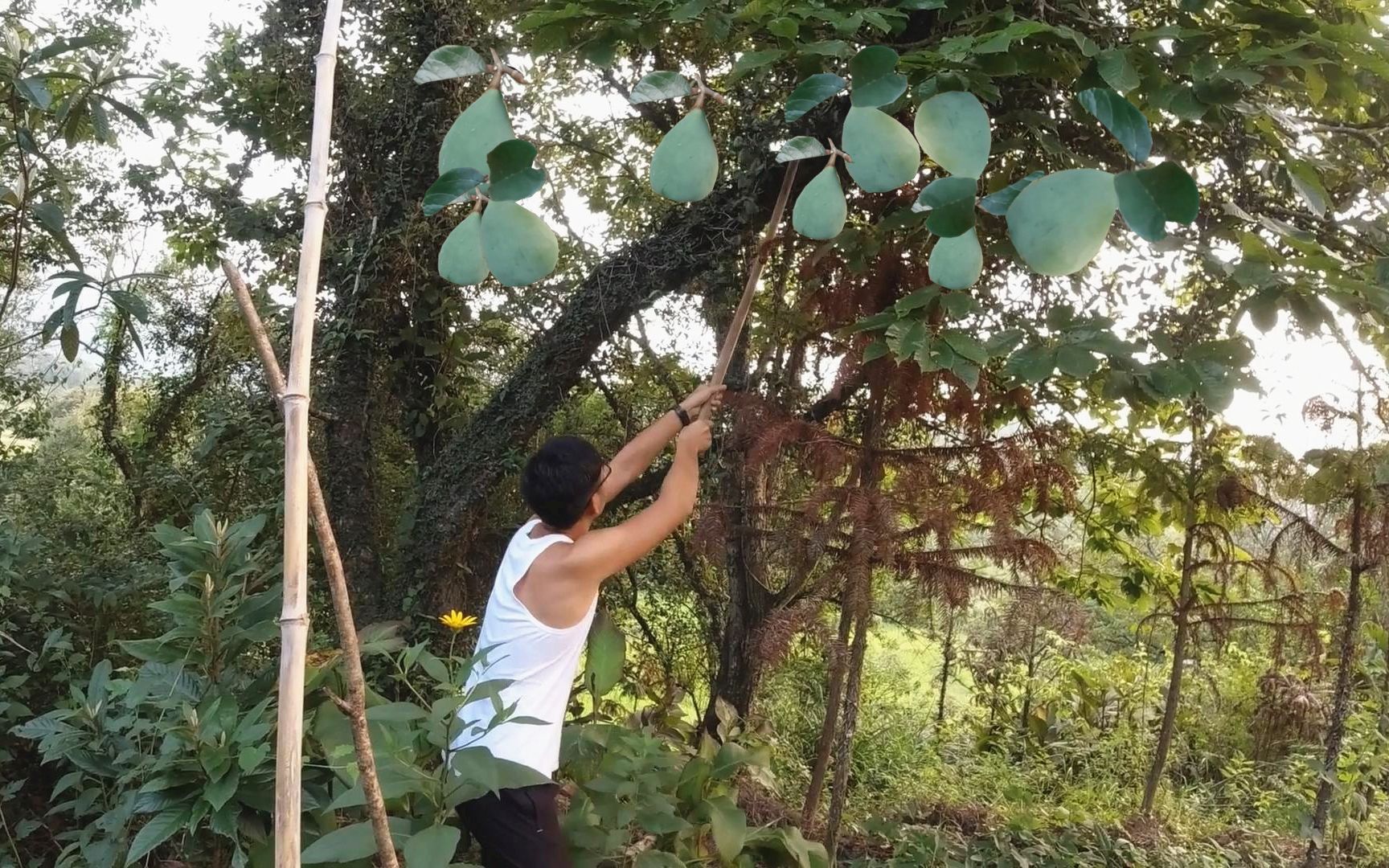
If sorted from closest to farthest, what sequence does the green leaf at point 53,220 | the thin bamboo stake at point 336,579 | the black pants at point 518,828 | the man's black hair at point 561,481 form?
the thin bamboo stake at point 336,579, the black pants at point 518,828, the man's black hair at point 561,481, the green leaf at point 53,220

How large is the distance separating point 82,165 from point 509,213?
17.5 ft

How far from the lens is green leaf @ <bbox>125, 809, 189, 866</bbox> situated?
127 centimetres

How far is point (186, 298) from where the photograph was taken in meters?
4.42

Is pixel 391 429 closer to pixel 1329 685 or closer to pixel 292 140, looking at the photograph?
pixel 292 140

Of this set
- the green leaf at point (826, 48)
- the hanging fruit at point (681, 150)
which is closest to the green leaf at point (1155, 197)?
the hanging fruit at point (681, 150)

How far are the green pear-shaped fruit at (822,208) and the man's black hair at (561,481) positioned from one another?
1.15m

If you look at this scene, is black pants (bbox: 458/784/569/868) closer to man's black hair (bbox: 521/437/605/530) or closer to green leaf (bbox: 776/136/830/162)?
man's black hair (bbox: 521/437/605/530)

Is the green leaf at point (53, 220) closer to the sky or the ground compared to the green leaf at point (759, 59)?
closer to the ground

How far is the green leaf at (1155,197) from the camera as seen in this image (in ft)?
1.20

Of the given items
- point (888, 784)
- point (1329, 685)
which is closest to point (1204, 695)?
point (1329, 685)

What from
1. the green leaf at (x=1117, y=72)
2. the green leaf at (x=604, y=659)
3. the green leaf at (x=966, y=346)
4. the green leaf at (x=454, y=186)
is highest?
the green leaf at (x=1117, y=72)

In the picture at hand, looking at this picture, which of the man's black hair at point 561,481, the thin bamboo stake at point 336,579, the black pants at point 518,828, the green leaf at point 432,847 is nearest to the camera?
the thin bamboo stake at point 336,579

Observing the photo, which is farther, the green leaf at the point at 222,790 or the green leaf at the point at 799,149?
the green leaf at the point at 222,790

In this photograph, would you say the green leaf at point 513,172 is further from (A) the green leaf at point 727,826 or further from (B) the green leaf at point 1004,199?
(A) the green leaf at point 727,826
